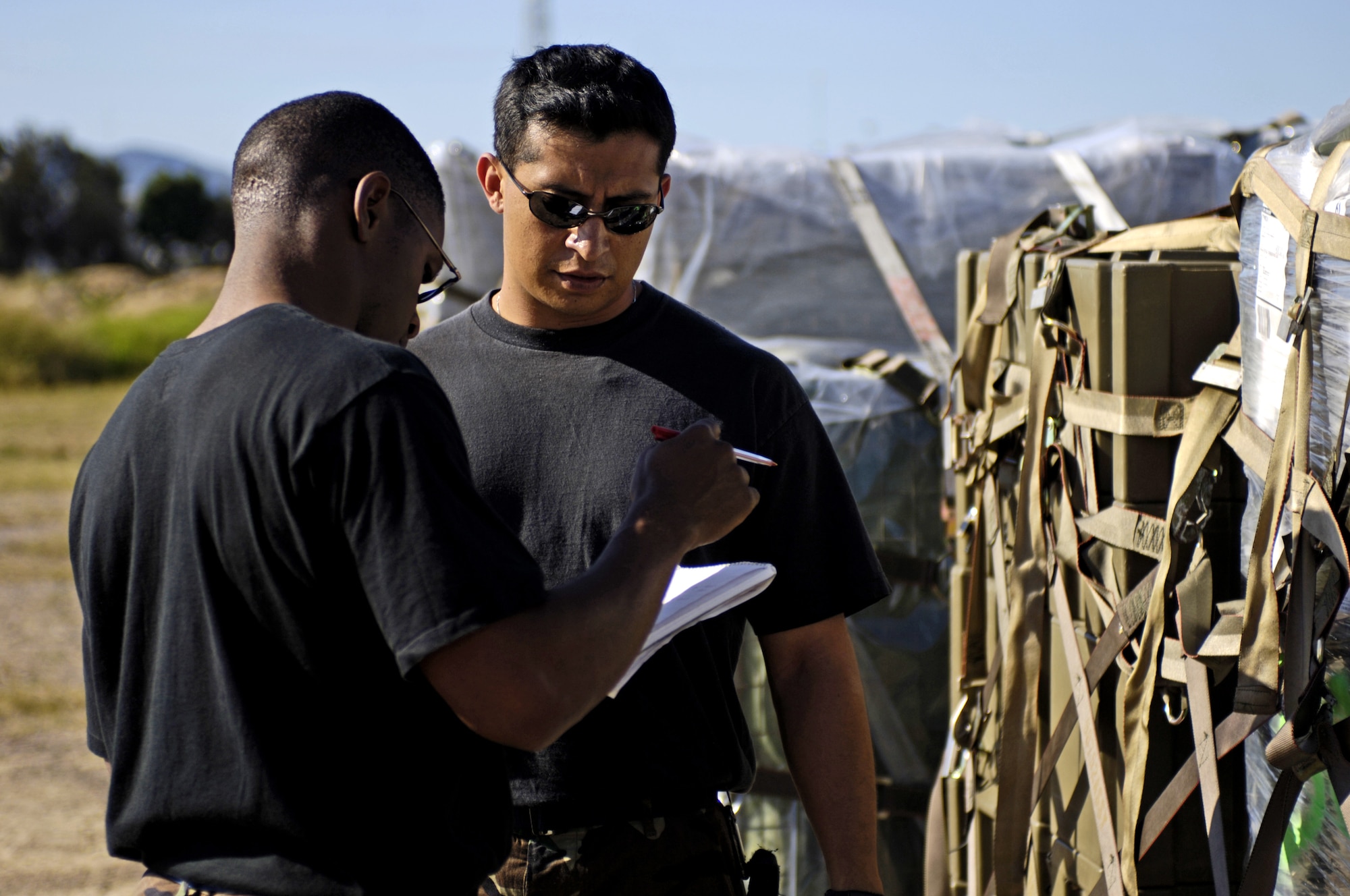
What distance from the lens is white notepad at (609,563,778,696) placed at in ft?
5.41

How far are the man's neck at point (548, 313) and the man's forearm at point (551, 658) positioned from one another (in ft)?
2.69

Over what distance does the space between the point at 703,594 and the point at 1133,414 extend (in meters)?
0.97

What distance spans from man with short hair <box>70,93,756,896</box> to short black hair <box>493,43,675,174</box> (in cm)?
80

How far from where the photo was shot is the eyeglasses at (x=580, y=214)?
2113 millimetres

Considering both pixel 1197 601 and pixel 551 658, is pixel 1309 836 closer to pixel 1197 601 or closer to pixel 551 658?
pixel 1197 601

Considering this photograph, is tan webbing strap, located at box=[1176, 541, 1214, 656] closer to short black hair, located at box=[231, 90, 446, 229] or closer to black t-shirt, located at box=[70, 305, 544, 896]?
black t-shirt, located at box=[70, 305, 544, 896]

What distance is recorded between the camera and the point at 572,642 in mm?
Answer: 1311

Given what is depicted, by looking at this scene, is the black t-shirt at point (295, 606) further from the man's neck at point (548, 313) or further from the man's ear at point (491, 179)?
the man's ear at point (491, 179)

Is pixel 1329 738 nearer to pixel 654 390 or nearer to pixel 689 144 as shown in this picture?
pixel 654 390

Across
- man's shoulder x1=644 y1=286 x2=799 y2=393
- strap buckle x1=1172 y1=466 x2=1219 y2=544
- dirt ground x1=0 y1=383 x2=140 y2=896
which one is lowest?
dirt ground x1=0 y1=383 x2=140 y2=896

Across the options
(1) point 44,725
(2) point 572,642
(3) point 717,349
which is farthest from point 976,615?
(1) point 44,725

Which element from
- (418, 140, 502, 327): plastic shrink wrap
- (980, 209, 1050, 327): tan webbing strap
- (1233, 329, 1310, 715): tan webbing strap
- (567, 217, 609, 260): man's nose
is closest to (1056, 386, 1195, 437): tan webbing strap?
(1233, 329, 1310, 715): tan webbing strap

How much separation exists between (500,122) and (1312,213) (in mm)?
1298

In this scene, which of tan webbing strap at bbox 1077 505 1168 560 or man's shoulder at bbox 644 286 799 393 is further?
tan webbing strap at bbox 1077 505 1168 560
